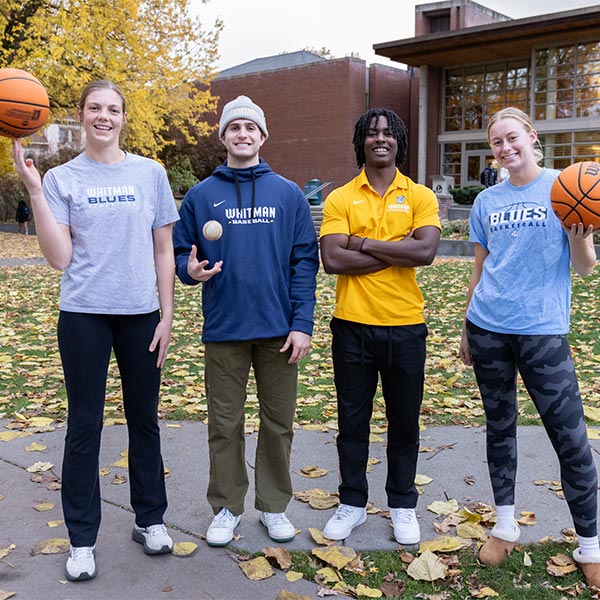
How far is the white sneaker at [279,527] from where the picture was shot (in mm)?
3646

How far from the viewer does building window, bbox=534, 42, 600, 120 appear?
3209cm

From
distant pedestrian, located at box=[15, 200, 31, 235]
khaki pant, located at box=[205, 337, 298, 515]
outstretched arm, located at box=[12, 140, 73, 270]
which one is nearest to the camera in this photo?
outstretched arm, located at box=[12, 140, 73, 270]

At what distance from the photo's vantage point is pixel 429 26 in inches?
1565

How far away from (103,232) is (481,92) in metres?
35.6

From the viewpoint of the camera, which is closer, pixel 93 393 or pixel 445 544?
pixel 93 393

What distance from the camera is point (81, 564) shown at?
129 inches

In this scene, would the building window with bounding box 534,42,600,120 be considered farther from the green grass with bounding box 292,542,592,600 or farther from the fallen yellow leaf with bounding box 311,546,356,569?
the fallen yellow leaf with bounding box 311,546,356,569

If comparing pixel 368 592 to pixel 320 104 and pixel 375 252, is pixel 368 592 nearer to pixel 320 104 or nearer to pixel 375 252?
pixel 375 252

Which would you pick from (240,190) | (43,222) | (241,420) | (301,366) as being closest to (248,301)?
(240,190)

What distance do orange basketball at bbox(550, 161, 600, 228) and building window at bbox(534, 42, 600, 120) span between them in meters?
32.5

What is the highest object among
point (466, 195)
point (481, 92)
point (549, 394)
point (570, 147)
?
point (481, 92)

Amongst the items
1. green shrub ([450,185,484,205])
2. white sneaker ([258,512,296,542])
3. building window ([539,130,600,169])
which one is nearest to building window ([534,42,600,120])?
building window ([539,130,600,169])

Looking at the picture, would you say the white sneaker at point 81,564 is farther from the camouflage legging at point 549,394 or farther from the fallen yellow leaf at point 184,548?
the camouflage legging at point 549,394

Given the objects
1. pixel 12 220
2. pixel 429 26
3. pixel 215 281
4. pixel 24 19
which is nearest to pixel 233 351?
pixel 215 281
